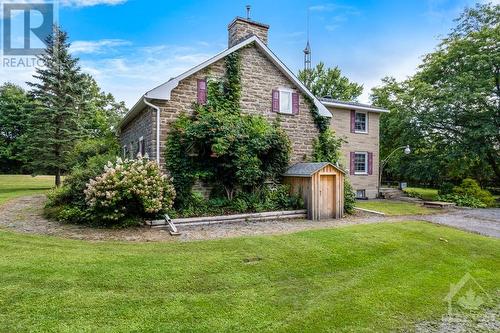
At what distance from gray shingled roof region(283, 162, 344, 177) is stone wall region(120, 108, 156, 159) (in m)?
5.26

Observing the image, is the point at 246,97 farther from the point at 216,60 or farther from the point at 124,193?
the point at 124,193

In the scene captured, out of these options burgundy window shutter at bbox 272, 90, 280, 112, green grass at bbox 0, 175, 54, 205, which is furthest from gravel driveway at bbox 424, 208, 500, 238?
green grass at bbox 0, 175, 54, 205

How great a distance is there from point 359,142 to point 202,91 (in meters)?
11.5

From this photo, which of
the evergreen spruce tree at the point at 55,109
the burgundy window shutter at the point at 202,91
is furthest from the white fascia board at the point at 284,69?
the evergreen spruce tree at the point at 55,109

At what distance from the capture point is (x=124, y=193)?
26.0 ft

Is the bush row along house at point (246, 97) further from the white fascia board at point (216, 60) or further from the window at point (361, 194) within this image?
the window at point (361, 194)

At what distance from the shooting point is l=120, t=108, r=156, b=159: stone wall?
10406 millimetres

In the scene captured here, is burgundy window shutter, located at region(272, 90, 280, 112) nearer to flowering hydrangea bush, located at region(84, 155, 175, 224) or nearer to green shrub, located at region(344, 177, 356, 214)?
green shrub, located at region(344, 177, 356, 214)

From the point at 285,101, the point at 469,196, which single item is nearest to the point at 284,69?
the point at 285,101

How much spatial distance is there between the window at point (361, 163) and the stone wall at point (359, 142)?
0.86 feet

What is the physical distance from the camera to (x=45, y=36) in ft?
67.1

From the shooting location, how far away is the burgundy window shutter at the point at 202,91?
11.1 m

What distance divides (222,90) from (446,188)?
1599 centimetres

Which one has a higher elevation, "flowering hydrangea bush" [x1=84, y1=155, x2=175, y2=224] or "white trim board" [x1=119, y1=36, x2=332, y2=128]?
"white trim board" [x1=119, y1=36, x2=332, y2=128]
